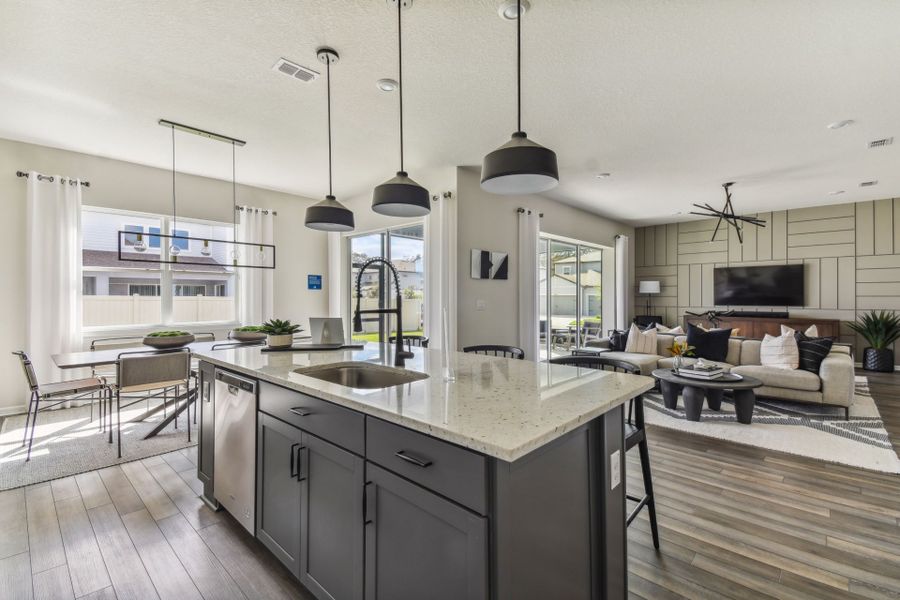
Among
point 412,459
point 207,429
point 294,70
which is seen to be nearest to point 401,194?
point 294,70

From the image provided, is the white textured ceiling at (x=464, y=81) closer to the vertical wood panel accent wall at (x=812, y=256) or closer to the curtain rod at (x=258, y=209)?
the curtain rod at (x=258, y=209)

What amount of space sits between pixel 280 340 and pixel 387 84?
6.48 ft

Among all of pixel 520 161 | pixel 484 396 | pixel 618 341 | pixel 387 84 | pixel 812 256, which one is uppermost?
pixel 387 84

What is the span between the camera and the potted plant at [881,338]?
6.39m

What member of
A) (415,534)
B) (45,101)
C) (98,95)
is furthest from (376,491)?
(45,101)

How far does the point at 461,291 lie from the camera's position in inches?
189

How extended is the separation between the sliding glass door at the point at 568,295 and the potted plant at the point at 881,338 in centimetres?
409

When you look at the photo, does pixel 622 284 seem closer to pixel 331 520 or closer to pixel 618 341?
pixel 618 341

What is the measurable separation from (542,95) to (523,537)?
305 centimetres

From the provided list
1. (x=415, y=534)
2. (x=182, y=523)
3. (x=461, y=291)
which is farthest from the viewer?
(x=461, y=291)

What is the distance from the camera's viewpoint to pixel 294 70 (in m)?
2.78

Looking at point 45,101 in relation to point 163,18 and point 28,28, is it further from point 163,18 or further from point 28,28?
point 163,18

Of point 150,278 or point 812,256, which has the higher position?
point 812,256

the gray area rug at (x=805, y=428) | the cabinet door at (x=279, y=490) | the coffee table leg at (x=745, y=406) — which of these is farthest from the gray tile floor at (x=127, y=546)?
the coffee table leg at (x=745, y=406)
